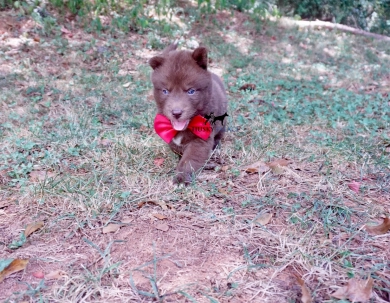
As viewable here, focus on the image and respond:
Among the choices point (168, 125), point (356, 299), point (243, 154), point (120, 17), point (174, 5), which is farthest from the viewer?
point (174, 5)

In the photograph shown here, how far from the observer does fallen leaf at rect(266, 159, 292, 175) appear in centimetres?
328

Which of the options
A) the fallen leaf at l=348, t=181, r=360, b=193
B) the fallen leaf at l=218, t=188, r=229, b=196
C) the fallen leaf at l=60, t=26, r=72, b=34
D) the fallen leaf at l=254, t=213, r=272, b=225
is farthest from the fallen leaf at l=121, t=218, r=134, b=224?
the fallen leaf at l=60, t=26, r=72, b=34

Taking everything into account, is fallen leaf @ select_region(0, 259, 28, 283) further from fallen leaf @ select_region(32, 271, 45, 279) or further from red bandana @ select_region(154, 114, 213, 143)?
red bandana @ select_region(154, 114, 213, 143)

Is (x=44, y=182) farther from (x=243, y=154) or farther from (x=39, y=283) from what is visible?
(x=243, y=154)

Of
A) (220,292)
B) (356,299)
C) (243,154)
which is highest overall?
(356,299)

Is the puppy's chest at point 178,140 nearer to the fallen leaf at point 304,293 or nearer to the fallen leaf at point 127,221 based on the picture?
the fallen leaf at point 127,221

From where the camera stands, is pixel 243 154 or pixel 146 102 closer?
pixel 243 154

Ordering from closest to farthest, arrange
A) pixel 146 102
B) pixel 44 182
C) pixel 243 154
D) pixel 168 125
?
pixel 44 182 → pixel 168 125 → pixel 243 154 → pixel 146 102

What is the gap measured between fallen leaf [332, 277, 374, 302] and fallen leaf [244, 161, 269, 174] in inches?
55.9

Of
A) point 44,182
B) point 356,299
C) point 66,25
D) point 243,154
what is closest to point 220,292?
point 356,299

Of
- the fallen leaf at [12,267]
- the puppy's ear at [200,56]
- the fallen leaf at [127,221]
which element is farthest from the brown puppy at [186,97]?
the fallen leaf at [12,267]

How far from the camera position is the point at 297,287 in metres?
2.02

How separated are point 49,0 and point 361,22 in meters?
9.82

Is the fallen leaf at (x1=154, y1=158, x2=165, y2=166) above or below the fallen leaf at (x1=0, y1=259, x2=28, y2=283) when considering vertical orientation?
below
